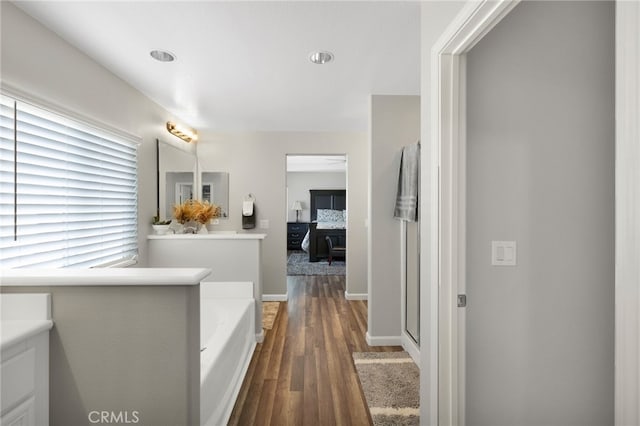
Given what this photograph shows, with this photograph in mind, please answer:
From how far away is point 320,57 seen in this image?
2.30 metres

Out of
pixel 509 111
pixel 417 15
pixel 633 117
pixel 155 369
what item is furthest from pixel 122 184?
pixel 633 117

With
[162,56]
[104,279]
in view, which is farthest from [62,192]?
[104,279]

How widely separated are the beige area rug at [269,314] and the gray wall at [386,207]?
1.13m

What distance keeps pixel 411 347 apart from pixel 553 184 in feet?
6.30

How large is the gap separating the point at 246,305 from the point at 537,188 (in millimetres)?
2306

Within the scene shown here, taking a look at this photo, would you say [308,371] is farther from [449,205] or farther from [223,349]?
[449,205]

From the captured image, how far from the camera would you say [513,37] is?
1.44 metres

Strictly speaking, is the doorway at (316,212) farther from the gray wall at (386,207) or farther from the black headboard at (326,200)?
the gray wall at (386,207)

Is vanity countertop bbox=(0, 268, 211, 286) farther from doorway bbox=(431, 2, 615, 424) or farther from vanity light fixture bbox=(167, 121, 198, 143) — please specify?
vanity light fixture bbox=(167, 121, 198, 143)

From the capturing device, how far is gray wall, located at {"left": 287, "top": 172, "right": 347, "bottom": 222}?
968cm

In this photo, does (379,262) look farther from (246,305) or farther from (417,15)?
(417,15)

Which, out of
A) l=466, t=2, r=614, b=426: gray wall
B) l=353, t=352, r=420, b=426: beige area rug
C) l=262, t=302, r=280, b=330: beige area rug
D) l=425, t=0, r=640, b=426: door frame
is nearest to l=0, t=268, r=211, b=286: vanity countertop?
l=425, t=0, r=640, b=426: door frame

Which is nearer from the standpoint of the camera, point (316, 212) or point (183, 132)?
point (183, 132)

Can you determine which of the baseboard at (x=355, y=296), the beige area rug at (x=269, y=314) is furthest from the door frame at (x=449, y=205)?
the baseboard at (x=355, y=296)
